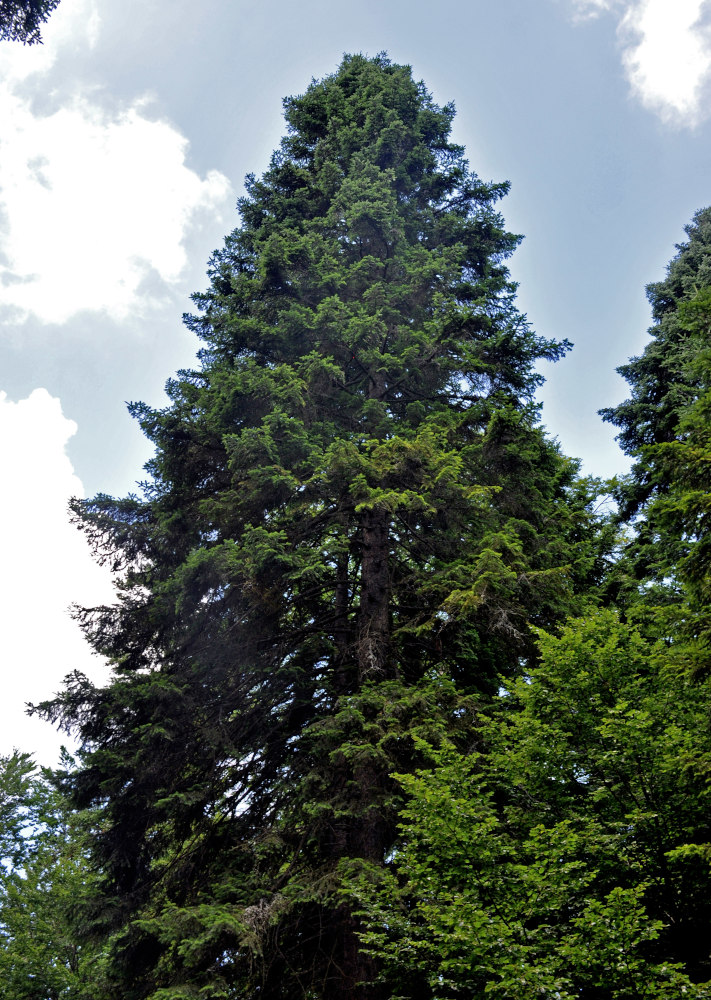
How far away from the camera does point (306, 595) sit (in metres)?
9.28

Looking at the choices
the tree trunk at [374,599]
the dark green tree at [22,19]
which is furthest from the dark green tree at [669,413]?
the dark green tree at [22,19]

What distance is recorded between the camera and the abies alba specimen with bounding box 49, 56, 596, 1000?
750cm

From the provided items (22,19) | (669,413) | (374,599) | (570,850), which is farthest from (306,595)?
(669,413)

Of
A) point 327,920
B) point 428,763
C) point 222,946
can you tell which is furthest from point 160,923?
point 428,763

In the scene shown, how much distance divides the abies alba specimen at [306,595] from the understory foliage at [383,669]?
47 mm

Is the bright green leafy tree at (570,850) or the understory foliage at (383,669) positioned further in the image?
the understory foliage at (383,669)

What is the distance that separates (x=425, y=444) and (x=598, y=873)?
16.5ft

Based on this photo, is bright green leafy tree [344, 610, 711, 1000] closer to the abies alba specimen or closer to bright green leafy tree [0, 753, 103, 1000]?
the abies alba specimen

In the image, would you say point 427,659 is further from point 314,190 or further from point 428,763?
point 314,190

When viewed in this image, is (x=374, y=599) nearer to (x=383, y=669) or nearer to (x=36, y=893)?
(x=383, y=669)

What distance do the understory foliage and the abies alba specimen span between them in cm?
5

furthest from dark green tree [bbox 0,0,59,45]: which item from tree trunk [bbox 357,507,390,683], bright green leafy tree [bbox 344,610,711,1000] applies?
bright green leafy tree [bbox 344,610,711,1000]

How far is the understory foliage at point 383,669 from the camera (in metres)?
5.93

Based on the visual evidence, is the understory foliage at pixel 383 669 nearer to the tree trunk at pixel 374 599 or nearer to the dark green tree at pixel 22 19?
the tree trunk at pixel 374 599
